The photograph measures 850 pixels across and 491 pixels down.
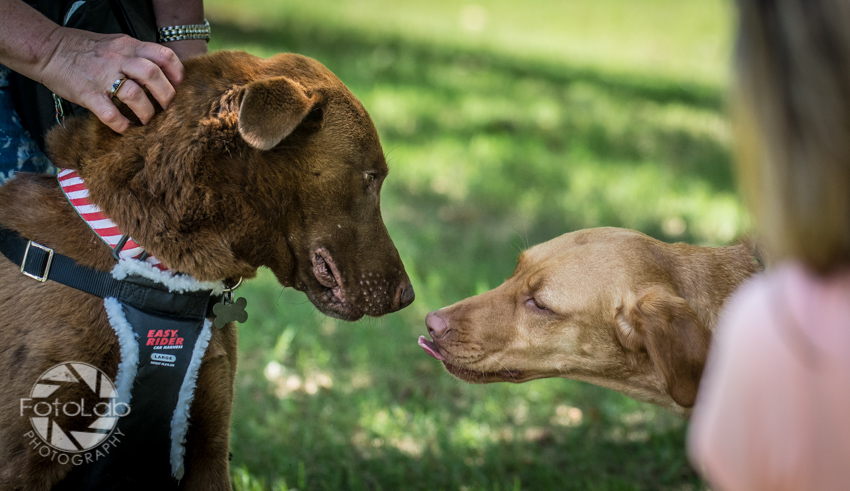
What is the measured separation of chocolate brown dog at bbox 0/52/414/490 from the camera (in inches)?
98.7

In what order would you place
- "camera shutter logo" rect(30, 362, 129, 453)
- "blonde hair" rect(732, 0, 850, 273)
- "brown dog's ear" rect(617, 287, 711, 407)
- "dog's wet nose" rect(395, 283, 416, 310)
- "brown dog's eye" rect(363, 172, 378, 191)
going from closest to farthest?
1. "blonde hair" rect(732, 0, 850, 273)
2. "camera shutter logo" rect(30, 362, 129, 453)
3. "brown dog's ear" rect(617, 287, 711, 407)
4. "brown dog's eye" rect(363, 172, 378, 191)
5. "dog's wet nose" rect(395, 283, 416, 310)

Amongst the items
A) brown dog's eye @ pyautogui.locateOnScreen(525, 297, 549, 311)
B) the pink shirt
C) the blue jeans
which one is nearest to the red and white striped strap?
the blue jeans

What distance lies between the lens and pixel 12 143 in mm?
3012

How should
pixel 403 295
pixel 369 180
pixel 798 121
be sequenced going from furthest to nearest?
pixel 403 295, pixel 369 180, pixel 798 121

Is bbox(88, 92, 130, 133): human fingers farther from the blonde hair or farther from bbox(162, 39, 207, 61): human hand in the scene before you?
the blonde hair

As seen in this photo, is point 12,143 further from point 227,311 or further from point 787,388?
point 787,388

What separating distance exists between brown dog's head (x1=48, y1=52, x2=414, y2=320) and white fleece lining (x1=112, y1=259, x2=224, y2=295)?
0.05 meters

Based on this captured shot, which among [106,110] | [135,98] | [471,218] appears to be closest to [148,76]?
[135,98]

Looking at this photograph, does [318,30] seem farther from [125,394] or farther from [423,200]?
[125,394]

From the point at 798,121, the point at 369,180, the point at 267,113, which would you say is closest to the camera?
the point at 798,121

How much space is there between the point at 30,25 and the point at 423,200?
5140mm

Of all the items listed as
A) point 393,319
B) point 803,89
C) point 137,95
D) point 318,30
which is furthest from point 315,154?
point 318,30

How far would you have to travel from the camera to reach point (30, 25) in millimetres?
2613

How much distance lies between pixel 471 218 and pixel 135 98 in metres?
5.04
